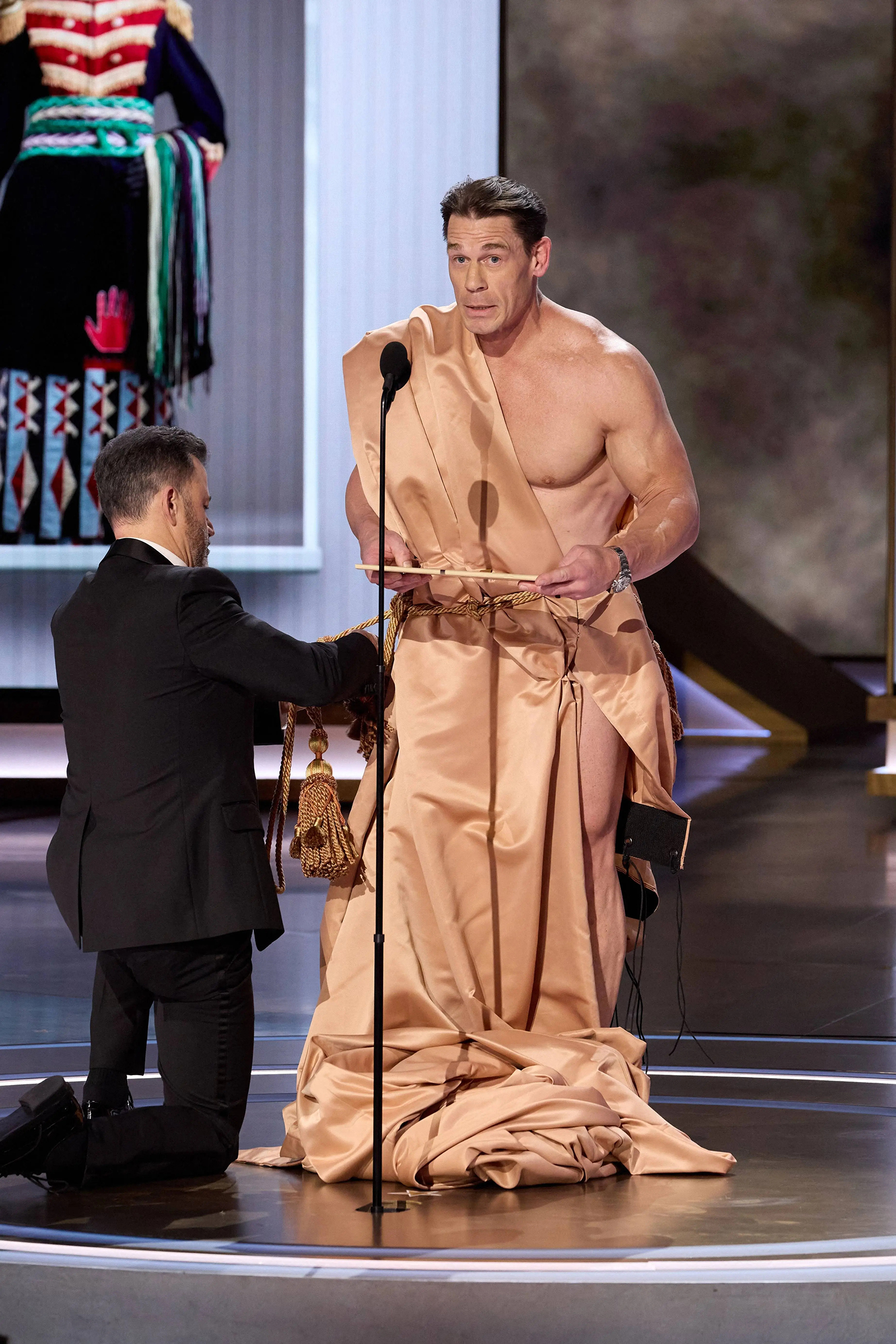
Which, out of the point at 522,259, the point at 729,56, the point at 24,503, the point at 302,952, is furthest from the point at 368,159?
the point at 729,56

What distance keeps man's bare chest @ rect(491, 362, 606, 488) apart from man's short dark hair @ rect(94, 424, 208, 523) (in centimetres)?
63

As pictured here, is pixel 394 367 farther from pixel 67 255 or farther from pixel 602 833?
pixel 67 255

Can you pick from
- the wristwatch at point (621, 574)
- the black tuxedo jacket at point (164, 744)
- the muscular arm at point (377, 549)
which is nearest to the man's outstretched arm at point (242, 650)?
the black tuxedo jacket at point (164, 744)

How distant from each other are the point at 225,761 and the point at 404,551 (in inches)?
20.4

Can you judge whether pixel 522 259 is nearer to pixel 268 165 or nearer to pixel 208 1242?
pixel 208 1242

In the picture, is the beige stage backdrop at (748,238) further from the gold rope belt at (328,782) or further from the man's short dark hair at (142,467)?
the man's short dark hair at (142,467)

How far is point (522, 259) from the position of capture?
3641 millimetres

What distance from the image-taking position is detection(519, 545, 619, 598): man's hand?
3.43m

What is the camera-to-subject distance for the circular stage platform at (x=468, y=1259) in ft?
8.99

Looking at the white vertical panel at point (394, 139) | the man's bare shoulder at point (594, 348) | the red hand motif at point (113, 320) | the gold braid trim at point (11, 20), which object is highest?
the gold braid trim at point (11, 20)

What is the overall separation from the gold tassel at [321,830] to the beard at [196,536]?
39 cm

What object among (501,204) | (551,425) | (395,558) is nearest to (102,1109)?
(395,558)

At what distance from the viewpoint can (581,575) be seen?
135 inches

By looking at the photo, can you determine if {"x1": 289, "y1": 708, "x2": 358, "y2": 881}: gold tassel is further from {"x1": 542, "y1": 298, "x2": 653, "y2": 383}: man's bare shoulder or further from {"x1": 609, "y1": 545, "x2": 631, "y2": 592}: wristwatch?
{"x1": 542, "y1": 298, "x2": 653, "y2": 383}: man's bare shoulder
